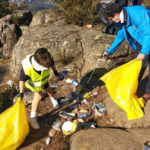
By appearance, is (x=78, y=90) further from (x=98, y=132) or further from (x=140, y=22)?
(x=140, y=22)

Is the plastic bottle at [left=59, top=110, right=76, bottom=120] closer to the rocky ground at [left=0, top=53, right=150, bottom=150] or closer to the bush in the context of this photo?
the rocky ground at [left=0, top=53, right=150, bottom=150]

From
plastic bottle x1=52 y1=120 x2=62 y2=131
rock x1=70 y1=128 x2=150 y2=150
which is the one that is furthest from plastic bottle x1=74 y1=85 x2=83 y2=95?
rock x1=70 y1=128 x2=150 y2=150

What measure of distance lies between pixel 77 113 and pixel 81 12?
5.17 meters

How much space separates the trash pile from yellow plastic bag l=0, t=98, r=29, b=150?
0.54 metres

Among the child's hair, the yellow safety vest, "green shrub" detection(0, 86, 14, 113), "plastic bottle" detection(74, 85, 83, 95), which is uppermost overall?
the child's hair

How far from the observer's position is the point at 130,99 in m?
2.57

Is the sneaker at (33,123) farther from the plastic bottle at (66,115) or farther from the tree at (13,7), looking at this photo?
the tree at (13,7)

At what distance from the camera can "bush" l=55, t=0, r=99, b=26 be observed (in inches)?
251

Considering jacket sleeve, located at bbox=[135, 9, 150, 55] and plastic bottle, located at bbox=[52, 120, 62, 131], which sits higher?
jacket sleeve, located at bbox=[135, 9, 150, 55]

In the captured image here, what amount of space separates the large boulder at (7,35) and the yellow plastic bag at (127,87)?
8.41 metres

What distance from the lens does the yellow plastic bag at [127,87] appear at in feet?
8.25

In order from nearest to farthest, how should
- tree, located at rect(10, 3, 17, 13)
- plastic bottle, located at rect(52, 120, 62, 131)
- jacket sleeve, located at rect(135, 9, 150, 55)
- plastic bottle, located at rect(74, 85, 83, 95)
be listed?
jacket sleeve, located at rect(135, 9, 150, 55), plastic bottle, located at rect(52, 120, 62, 131), plastic bottle, located at rect(74, 85, 83, 95), tree, located at rect(10, 3, 17, 13)

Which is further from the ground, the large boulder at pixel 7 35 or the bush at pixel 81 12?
the bush at pixel 81 12

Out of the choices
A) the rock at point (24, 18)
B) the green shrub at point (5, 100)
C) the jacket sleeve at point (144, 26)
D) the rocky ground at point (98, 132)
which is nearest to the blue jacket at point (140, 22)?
the jacket sleeve at point (144, 26)
